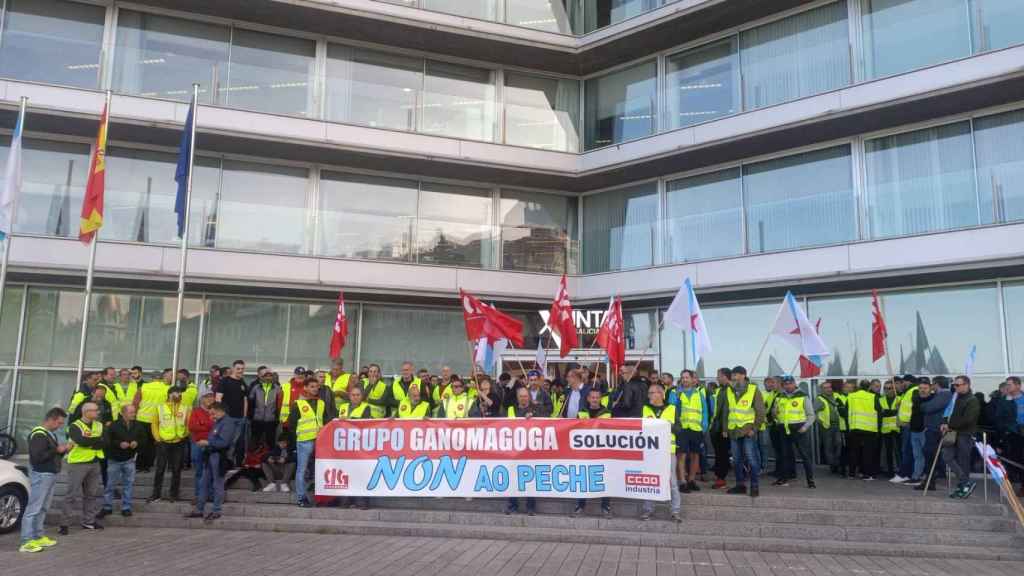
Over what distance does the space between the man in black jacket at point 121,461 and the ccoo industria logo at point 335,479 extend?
10.2ft

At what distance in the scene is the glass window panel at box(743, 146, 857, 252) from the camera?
17.9m

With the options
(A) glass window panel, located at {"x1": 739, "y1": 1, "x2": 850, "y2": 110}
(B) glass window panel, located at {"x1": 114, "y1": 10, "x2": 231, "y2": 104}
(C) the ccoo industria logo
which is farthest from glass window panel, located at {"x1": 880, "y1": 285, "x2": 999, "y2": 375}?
(B) glass window panel, located at {"x1": 114, "y1": 10, "x2": 231, "y2": 104}

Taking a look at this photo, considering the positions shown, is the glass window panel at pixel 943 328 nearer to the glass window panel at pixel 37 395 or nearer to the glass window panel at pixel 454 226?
the glass window panel at pixel 454 226

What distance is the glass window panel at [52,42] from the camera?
18.2m

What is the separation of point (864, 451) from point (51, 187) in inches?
747

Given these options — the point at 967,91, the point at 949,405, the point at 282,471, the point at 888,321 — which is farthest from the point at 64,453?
the point at 967,91

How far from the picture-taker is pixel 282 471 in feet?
45.5

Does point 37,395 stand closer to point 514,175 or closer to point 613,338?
point 514,175

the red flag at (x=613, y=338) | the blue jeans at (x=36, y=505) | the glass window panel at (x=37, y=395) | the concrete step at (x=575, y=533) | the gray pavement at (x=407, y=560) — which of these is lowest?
the gray pavement at (x=407, y=560)

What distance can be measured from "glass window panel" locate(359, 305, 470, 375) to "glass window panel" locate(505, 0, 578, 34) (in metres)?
8.39

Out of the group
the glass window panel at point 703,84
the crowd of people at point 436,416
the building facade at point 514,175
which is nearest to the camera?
the crowd of people at point 436,416

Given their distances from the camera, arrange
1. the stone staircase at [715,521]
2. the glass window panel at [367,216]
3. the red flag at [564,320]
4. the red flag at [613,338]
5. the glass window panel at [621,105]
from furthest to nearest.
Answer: the glass window panel at [621,105] → the glass window panel at [367,216] → the red flag at [564,320] → the red flag at [613,338] → the stone staircase at [715,521]

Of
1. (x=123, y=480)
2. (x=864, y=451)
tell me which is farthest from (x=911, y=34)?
(x=123, y=480)

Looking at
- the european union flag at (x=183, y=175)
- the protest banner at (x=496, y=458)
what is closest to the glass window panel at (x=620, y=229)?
the protest banner at (x=496, y=458)
